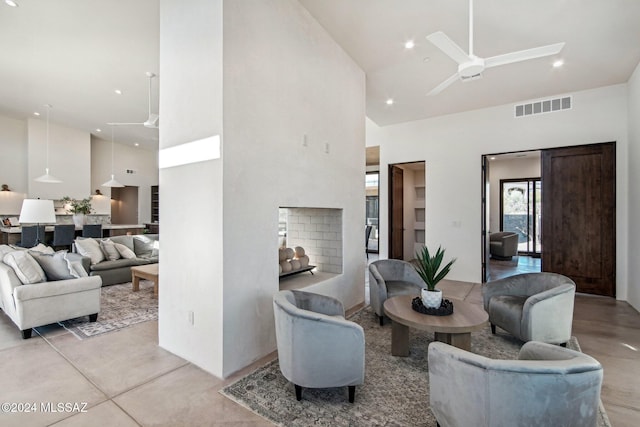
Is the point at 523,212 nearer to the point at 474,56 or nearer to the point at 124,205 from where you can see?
the point at 474,56

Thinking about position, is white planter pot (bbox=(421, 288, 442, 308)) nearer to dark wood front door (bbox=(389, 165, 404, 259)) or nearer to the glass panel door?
dark wood front door (bbox=(389, 165, 404, 259))

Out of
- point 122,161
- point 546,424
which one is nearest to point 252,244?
point 546,424

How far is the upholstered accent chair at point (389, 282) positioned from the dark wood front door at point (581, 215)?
310 centimetres

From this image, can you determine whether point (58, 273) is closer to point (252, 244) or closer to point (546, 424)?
point (252, 244)

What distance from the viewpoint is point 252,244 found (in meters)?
2.68

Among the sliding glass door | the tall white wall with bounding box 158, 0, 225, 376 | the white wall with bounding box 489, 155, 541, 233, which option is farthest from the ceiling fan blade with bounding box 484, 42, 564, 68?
the sliding glass door

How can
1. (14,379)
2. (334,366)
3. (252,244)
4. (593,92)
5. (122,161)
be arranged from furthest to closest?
(122,161) < (593,92) < (252,244) < (14,379) < (334,366)

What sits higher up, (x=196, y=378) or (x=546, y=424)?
(x=546, y=424)

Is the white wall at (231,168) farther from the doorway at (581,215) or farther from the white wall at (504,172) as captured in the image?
the white wall at (504,172)

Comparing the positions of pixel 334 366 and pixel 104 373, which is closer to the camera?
pixel 334 366

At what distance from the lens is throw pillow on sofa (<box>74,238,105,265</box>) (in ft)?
17.1

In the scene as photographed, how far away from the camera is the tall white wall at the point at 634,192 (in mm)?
4227

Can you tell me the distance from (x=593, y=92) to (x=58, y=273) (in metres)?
8.35

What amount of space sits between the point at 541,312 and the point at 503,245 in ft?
19.8
